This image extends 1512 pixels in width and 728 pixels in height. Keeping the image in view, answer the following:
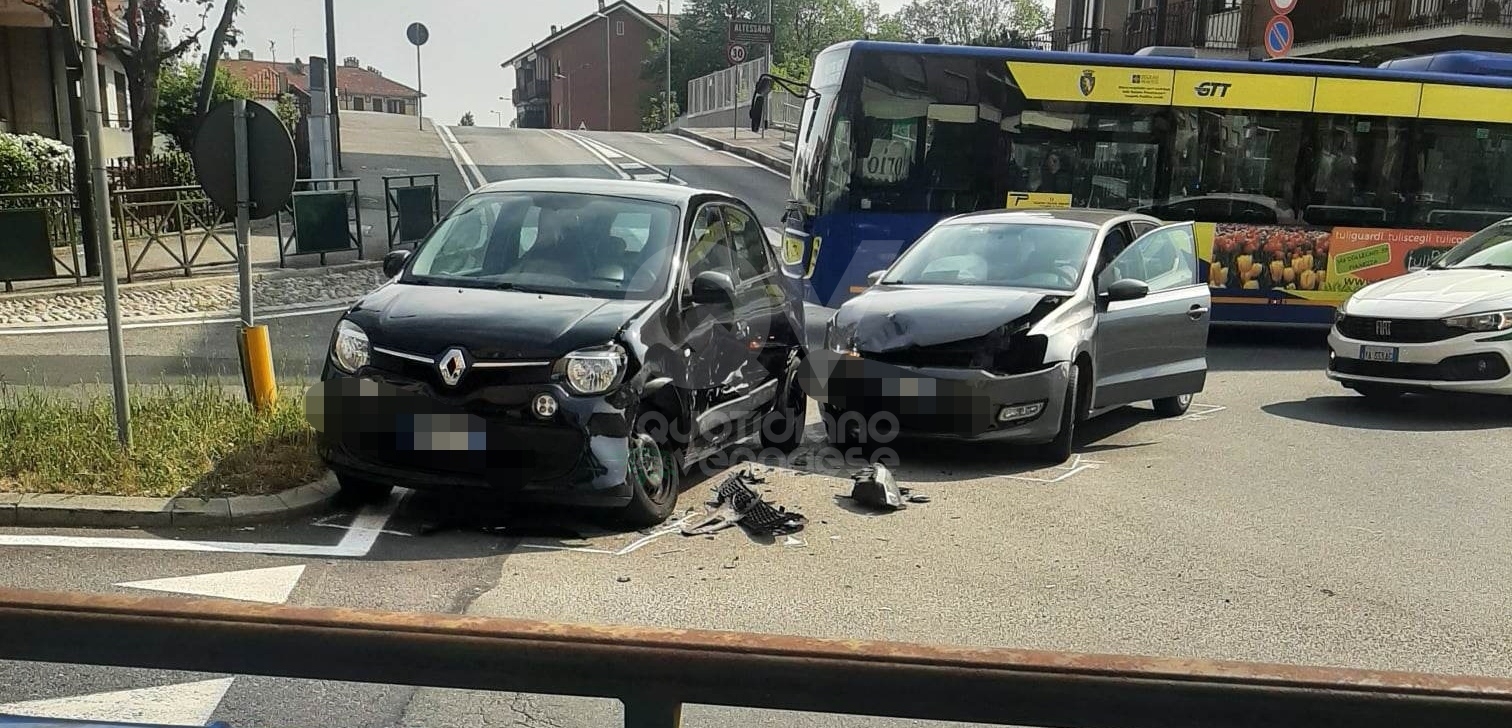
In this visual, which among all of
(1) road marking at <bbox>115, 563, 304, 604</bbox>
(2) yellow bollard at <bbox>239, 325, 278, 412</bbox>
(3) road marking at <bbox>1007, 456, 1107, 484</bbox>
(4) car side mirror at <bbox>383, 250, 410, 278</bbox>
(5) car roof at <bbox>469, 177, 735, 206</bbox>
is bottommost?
(3) road marking at <bbox>1007, 456, 1107, 484</bbox>

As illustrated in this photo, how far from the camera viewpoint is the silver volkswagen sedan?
25.5 feet

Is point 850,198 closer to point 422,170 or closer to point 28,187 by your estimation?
point 28,187

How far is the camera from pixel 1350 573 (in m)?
5.86

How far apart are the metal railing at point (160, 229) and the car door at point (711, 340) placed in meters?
10.4

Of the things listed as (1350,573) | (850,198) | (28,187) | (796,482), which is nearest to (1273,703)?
(1350,573)

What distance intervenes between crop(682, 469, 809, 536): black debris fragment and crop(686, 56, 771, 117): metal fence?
118 feet

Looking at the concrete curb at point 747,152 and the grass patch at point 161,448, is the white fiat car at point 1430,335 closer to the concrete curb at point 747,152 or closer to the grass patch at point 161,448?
the grass patch at point 161,448

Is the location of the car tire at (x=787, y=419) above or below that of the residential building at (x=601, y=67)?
below

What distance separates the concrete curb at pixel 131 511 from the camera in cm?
607

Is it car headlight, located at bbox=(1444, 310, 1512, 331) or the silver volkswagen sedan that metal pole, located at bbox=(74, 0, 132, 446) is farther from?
car headlight, located at bbox=(1444, 310, 1512, 331)

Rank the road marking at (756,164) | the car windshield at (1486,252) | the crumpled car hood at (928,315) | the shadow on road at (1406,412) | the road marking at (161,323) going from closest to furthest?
the crumpled car hood at (928,315)
the shadow on road at (1406,412)
the car windshield at (1486,252)
the road marking at (161,323)
the road marking at (756,164)

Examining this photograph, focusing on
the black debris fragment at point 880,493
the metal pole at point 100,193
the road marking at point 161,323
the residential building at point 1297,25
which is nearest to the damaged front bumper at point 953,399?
the black debris fragment at point 880,493

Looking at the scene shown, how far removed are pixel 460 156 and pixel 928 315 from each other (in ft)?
106

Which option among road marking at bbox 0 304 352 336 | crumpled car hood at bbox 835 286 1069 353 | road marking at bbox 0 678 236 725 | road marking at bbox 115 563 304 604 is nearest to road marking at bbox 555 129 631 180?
road marking at bbox 0 304 352 336
